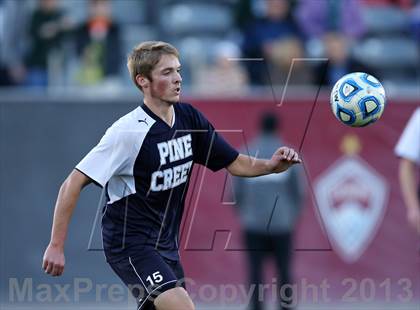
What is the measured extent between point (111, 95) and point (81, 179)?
483 centimetres

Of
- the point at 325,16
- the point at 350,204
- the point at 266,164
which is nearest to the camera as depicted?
the point at 266,164

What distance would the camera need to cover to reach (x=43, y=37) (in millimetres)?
13273

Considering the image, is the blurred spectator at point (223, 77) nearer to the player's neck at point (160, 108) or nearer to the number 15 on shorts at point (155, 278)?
the player's neck at point (160, 108)

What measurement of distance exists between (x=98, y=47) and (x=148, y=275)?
6.62 metres

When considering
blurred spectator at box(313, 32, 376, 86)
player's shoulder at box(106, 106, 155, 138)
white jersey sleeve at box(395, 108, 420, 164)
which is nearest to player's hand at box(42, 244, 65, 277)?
player's shoulder at box(106, 106, 155, 138)

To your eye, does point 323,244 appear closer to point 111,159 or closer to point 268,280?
point 268,280

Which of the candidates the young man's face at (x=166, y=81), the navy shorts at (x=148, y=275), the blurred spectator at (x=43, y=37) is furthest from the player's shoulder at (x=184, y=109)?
the blurred spectator at (x=43, y=37)

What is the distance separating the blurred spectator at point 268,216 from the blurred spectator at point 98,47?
2.55 meters

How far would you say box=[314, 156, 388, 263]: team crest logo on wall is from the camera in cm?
1171

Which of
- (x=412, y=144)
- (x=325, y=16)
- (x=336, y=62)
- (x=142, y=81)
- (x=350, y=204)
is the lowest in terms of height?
(x=350, y=204)

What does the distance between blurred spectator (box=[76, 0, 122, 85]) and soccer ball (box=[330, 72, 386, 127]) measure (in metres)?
5.69

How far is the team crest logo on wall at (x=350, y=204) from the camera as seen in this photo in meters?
11.7

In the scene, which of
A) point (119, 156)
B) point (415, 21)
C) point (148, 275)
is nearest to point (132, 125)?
point (119, 156)

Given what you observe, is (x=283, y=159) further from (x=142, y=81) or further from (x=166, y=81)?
(x=142, y=81)
